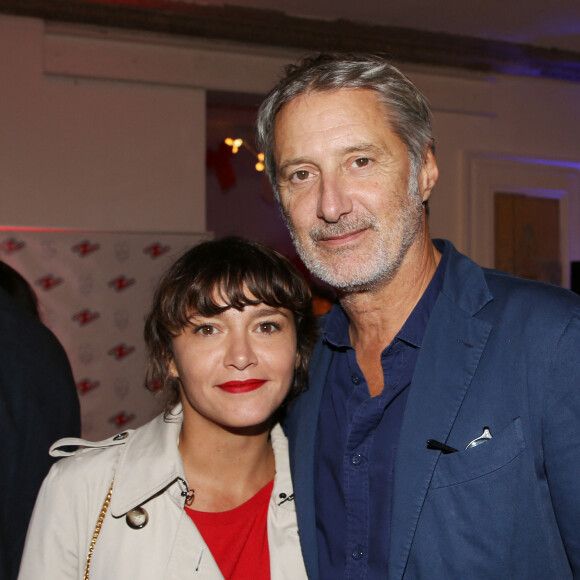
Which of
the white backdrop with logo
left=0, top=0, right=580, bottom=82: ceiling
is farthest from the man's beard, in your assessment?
left=0, top=0, right=580, bottom=82: ceiling

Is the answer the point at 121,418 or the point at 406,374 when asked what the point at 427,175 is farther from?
the point at 121,418

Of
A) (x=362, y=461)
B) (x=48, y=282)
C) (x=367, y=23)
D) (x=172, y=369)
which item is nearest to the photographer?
(x=362, y=461)

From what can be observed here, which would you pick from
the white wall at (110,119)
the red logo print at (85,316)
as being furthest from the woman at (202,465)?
the white wall at (110,119)

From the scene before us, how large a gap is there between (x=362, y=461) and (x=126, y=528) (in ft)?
2.04

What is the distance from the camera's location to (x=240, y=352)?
160 cm

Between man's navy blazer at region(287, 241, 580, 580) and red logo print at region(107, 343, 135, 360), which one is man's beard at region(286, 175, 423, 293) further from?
red logo print at region(107, 343, 135, 360)

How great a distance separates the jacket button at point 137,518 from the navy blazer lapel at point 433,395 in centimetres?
64

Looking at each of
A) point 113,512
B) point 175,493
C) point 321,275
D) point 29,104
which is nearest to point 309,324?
point 321,275

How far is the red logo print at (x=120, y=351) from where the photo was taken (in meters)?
4.54

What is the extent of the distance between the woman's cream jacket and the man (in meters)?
0.11

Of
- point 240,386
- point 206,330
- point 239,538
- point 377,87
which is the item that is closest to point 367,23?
point 377,87

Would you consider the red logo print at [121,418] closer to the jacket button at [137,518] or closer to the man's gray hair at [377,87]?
the jacket button at [137,518]

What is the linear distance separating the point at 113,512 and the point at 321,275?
79 cm

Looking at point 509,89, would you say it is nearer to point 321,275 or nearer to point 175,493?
point 321,275
